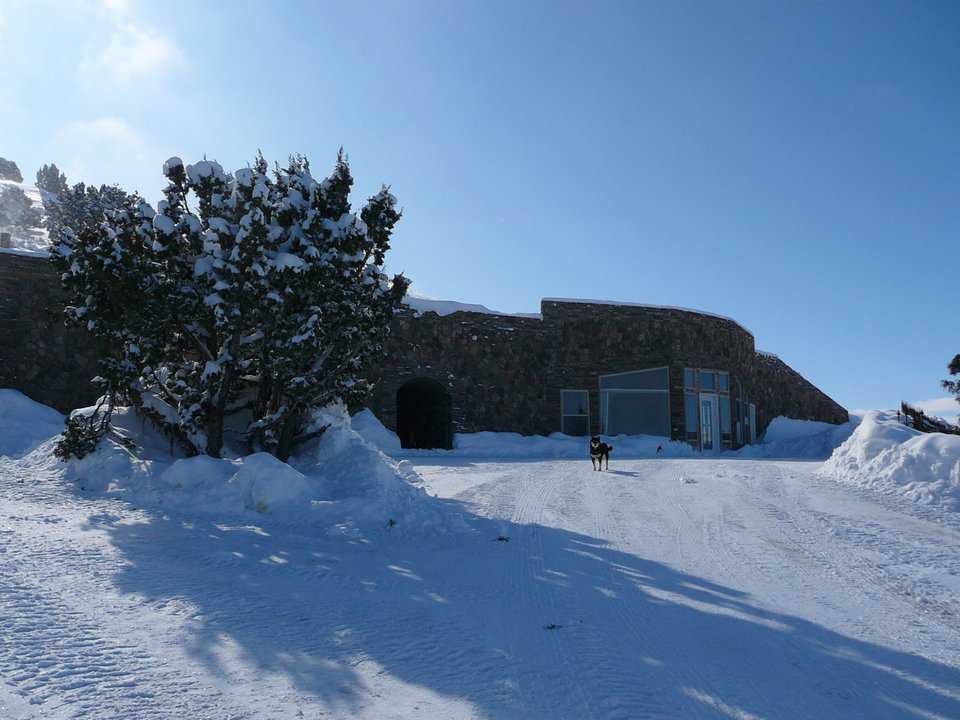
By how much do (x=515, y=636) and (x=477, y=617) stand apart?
50 centimetres

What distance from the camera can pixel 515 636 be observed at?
4848mm

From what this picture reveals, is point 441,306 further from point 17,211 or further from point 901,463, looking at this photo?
point 17,211

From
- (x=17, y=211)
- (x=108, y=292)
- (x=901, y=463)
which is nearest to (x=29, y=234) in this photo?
(x=17, y=211)

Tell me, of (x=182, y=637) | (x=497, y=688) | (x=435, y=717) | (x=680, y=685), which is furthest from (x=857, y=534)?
(x=182, y=637)

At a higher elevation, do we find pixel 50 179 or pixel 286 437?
pixel 50 179

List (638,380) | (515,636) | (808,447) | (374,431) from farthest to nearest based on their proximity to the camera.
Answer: (638,380) < (808,447) < (374,431) < (515,636)

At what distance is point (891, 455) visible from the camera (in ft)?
40.3

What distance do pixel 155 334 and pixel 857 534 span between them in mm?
10420

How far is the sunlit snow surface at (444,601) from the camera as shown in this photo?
380cm

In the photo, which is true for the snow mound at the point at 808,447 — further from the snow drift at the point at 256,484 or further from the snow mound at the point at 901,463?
the snow drift at the point at 256,484

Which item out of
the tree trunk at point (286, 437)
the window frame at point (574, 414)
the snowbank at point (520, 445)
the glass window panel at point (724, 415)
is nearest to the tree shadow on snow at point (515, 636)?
the tree trunk at point (286, 437)

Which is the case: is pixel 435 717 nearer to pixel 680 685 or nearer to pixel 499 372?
pixel 680 685

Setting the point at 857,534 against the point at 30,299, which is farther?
the point at 30,299

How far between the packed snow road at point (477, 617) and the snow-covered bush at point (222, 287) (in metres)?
2.17
